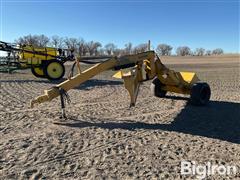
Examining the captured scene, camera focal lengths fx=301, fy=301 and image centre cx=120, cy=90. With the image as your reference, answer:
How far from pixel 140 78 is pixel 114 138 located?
2283mm

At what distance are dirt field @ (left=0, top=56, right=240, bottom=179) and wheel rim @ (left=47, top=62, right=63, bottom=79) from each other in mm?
6238

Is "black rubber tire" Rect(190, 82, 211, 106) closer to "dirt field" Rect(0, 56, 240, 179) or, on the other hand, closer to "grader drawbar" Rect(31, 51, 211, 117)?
"grader drawbar" Rect(31, 51, 211, 117)

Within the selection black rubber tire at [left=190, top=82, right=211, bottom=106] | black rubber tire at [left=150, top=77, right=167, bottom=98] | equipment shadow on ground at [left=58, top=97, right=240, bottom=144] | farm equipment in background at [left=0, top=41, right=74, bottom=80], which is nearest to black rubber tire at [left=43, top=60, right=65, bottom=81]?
farm equipment in background at [left=0, top=41, right=74, bottom=80]

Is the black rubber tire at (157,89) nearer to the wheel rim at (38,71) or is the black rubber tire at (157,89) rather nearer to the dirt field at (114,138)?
the dirt field at (114,138)

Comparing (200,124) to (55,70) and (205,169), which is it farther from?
(55,70)

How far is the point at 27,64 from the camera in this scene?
16.5 meters

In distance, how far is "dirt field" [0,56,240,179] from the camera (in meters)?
4.73

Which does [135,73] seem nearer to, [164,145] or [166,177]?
[164,145]

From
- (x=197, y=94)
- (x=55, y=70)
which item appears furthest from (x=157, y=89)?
(x=55, y=70)

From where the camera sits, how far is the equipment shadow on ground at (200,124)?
6.87 meters

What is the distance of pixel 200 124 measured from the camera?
25.0 ft

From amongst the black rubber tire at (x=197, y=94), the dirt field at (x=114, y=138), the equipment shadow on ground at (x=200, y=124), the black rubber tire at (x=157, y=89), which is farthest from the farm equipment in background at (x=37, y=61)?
the equipment shadow on ground at (x=200, y=124)

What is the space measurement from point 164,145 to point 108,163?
55.9 inches

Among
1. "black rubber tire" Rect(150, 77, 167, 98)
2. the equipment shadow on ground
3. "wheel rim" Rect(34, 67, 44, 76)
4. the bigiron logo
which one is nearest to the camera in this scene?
the bigiron logo
